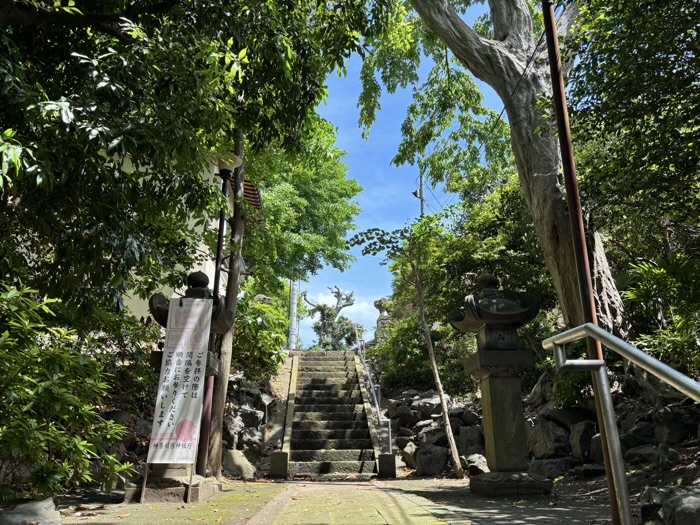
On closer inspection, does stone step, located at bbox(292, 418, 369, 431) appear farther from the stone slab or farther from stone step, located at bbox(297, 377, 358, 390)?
the stone slab

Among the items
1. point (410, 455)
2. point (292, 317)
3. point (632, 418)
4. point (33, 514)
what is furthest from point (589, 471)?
point (292, 317)

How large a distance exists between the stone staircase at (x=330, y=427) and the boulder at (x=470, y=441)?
1.89 meters

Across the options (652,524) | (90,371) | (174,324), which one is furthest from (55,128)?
(652,524)

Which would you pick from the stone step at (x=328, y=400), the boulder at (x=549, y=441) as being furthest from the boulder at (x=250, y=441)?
the boulder at (x=549, y=441)

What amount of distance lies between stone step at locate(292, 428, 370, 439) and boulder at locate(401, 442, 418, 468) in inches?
37.7

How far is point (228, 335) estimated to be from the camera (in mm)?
9383

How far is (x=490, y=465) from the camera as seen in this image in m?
6.22

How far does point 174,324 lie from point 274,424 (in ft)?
22.9

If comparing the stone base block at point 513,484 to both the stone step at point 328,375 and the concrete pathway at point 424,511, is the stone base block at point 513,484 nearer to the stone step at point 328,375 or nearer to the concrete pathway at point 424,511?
the concrete pathway at point 424,511

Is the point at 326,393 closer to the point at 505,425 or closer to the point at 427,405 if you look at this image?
the point at 427,405

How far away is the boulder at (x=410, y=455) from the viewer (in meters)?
11.0

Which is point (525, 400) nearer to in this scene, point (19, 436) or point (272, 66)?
point (272, 66)

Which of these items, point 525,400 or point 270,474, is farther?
point 525,400

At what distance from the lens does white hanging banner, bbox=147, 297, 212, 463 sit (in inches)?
229
